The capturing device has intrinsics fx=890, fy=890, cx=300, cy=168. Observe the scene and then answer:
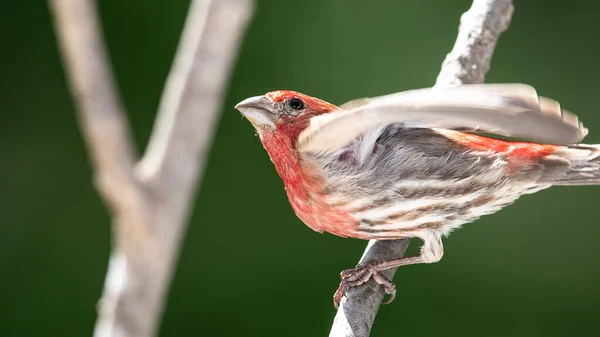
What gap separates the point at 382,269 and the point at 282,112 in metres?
0.51

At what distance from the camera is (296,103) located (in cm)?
246

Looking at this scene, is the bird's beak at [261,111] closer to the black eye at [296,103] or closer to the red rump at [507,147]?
the black eye at [296,103]

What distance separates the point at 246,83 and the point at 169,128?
298 centimetres

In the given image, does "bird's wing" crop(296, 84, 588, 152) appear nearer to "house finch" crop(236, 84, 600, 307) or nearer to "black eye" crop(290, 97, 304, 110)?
"house finch" crop(236, 84, 600, 307)

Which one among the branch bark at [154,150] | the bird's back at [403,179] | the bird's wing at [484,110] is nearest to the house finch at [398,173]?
the bird's back at [403,179]

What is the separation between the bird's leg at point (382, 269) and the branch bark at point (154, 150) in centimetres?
127

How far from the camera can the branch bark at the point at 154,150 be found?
1.06 metres

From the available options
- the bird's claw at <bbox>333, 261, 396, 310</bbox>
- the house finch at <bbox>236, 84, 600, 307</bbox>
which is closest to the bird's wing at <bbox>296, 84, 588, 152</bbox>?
the house finch at <bbox>236, 84, 600, 307</bbox>

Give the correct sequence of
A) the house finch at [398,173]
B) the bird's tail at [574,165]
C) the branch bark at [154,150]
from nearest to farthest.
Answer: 1. the branch bark at [154,150]
2. the house finch at [398,173]
3. the bird's tail at [574,165]

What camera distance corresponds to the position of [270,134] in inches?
97.0

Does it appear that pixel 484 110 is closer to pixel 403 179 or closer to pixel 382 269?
pixel 403 179

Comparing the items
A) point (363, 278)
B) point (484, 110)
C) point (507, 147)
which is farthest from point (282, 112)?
point (484, 110)

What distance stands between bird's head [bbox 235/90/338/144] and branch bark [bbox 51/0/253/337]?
1.22m

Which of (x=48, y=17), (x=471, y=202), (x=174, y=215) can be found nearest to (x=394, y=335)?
(x=471, y=202)
